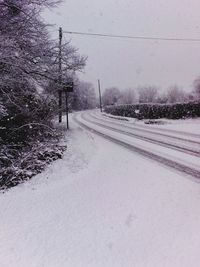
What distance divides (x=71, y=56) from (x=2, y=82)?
571cm

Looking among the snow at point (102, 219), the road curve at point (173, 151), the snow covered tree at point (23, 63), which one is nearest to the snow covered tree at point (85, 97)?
the road curve at point (173, 151)

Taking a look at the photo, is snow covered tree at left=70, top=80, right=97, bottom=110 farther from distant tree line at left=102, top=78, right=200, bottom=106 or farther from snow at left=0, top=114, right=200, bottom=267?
snow at left=0, top=114, right=200, bottom=267

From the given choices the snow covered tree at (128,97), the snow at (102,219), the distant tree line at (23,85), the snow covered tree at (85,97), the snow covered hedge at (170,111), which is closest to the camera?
the snow at (102,219)

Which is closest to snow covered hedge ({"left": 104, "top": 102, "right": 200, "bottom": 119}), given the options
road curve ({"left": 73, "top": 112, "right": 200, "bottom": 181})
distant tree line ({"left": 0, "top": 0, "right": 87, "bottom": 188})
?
road curve ({"left": 73, "top": 112, "right": 200, "bottom": 181})

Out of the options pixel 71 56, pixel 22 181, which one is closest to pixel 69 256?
pixel 22 181

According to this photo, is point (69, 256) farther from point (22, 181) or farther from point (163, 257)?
point (22, 181)

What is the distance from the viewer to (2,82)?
997 cm

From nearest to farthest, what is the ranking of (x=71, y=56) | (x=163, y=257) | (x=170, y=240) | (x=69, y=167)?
1. (x=163, y=257)
2. (x=170, y=240)
3. (x=69, y=167)
4. (x=71, y=56)

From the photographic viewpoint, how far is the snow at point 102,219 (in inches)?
186

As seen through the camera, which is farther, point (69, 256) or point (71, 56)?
point (71, 56)

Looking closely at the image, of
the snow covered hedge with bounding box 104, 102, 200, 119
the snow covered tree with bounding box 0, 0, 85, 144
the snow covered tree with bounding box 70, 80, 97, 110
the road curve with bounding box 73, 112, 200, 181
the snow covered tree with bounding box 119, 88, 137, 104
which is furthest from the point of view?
the snow covered tree with bounding box 119, 88, 137, 104

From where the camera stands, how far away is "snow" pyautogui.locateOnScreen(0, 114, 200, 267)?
473cm

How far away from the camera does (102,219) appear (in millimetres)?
5977

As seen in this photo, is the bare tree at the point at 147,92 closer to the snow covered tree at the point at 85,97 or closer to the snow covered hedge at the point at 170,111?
the snow covered tree at the point at 85,97
